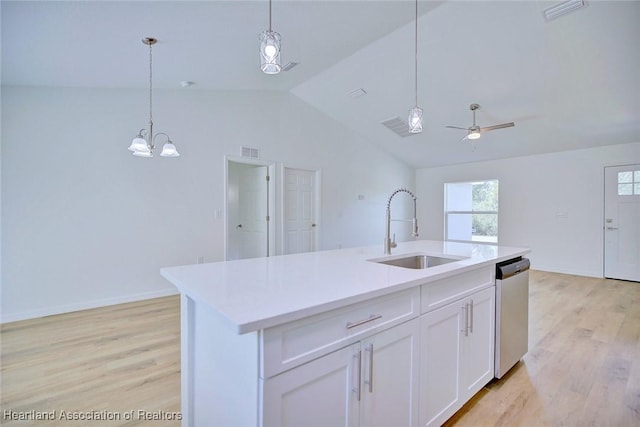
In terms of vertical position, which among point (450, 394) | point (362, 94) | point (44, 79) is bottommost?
point (450, 394)

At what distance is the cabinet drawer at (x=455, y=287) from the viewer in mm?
1434

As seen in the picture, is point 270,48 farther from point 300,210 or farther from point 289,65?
point 300,210

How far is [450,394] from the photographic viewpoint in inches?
62.7

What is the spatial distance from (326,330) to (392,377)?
470 millimetres

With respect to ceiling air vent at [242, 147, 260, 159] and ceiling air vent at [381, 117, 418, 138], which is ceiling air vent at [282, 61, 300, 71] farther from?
ceiling air vent at [381, 117, 418, 138]

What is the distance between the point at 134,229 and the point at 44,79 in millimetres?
1734

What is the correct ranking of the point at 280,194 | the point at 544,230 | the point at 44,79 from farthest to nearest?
1. the point at 544,230
2. the point at 280,194
3. the point at 44,79

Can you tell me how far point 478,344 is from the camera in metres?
1.81

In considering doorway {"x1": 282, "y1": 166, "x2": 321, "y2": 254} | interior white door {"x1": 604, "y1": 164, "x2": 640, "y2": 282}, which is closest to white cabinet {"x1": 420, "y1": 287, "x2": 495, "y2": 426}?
doorway {"x1": 282, "y1": 166, "x2": 321, "y2": 254}

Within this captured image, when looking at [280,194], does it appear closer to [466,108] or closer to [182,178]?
[182,178]

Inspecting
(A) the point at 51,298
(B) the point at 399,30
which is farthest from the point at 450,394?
(A) the point at 51,298

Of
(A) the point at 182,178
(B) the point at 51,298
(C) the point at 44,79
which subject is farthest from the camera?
(A) the point at 182,178

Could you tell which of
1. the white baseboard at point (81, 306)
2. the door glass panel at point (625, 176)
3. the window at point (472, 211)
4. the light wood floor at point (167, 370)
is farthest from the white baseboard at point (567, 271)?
the white baseboard at point (81, 306)

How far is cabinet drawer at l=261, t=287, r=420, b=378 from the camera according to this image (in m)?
0.88
